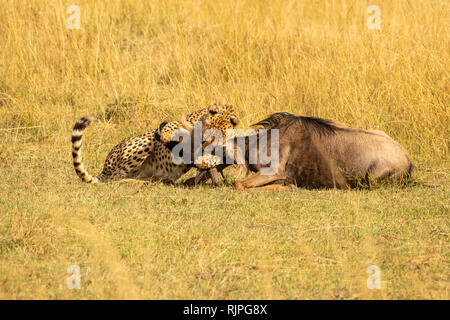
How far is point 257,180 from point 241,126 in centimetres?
157

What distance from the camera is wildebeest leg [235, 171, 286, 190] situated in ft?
20.9

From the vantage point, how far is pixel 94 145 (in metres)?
7.91

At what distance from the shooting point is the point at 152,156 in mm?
7012

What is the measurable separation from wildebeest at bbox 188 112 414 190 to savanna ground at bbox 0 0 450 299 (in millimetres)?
231

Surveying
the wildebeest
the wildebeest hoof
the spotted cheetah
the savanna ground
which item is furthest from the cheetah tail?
the wildebeest hoof

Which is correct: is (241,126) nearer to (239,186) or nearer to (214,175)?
(214,175)

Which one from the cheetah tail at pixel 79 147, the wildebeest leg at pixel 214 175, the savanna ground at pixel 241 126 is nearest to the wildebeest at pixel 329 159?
the wildebeest leg at pixel 214 175

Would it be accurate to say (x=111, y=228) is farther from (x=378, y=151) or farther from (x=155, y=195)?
(x=378, y=151)

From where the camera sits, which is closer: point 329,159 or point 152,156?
point 329,159

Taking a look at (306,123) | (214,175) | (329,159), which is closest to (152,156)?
(214,175)

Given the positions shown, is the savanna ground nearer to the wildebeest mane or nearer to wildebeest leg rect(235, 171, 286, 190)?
wildebeest leg rect(235, 171, 286, 190)

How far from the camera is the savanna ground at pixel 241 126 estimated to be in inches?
166

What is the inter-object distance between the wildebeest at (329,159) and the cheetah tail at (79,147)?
1299mm
